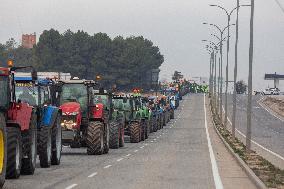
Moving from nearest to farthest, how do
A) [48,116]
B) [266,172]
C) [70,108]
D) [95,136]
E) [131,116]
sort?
[48,116], [266,172], [70,108], [95,136], [131,116]

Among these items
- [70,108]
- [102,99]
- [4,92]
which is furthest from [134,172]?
[102,99]

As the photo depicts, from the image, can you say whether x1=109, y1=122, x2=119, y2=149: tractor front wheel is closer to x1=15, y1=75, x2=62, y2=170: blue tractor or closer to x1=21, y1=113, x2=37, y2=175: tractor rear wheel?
x1=15, y1=75, x2=62, y2=170: blue tractor

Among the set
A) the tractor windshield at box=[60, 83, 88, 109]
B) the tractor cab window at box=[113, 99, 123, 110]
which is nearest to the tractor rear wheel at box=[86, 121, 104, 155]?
the tractor windshield at box=[60, 83, 88, 109]

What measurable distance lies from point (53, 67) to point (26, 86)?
555 feet

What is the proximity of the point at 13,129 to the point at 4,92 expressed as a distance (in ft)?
3.45

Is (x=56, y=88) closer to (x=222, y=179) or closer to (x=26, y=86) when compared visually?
(x=26, y=86)

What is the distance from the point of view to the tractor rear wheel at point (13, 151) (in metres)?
22.4

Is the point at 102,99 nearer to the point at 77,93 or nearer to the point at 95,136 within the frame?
the point at 77,93

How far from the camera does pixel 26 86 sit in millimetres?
27891

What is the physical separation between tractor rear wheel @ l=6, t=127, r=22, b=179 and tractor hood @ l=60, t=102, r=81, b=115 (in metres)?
12.4

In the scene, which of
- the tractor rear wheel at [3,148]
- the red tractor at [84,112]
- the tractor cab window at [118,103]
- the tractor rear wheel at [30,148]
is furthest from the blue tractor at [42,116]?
the tractor cab window at [118,103]

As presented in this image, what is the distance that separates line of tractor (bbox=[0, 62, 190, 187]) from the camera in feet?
75.7

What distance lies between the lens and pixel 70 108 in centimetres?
3662

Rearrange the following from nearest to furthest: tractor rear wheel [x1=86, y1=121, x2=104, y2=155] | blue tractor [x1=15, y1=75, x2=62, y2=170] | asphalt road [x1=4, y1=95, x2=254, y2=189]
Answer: asphalt road [x1=4, y1=95, x2=254, y2=189] < blue tractor [x1=15, y1=75, x2=62, y2=170] < tractor rear wheel [x1=86, y1=121, x2=104, y2=155]
